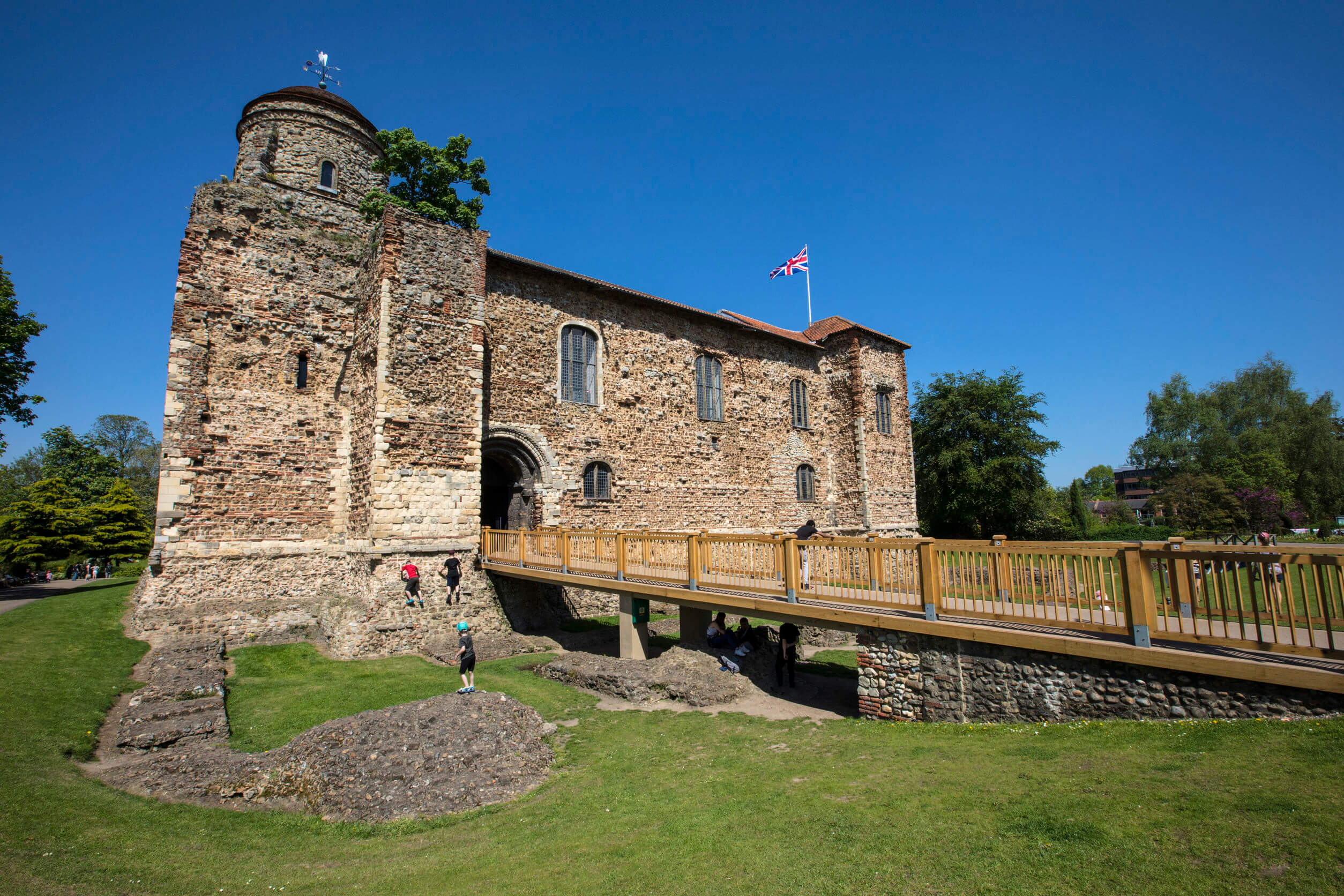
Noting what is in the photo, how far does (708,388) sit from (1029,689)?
56.7ft

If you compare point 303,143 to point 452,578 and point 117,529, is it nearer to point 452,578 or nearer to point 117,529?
point 452,578

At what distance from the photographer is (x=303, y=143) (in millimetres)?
18656

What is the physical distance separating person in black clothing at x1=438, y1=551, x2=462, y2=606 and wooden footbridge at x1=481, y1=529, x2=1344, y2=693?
5142 millimetres

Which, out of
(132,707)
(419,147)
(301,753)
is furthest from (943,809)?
(419,147)

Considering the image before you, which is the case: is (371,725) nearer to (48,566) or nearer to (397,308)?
(397,308)

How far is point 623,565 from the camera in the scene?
40.6 ft

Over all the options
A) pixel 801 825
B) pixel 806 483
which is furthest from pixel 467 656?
pixel 806 483

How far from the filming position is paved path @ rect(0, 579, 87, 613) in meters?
19.9

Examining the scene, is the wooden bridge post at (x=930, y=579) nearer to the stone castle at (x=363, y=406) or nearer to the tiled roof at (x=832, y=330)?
the stone castle at (x=363, y=406)

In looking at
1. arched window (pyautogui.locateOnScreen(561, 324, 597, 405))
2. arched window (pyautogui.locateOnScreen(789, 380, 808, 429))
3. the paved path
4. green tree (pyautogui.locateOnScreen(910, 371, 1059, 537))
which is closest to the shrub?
green tree (pyautogui.locateOnScreen(910, 371, 1059, 537))

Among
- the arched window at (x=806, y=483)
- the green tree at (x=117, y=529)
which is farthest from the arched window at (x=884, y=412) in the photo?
the green tree at (x=117, y=529)

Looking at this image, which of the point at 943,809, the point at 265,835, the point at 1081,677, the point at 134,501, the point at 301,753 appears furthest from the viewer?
the point at 134,501

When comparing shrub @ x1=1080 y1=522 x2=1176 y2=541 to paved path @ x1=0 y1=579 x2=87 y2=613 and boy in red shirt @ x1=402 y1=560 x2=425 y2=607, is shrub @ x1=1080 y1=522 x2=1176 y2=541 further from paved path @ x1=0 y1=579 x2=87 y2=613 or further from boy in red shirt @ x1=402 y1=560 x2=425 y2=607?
paved path @ x1=0 y1=579 x2=87 y2=613

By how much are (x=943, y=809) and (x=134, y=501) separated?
40.0 metres
